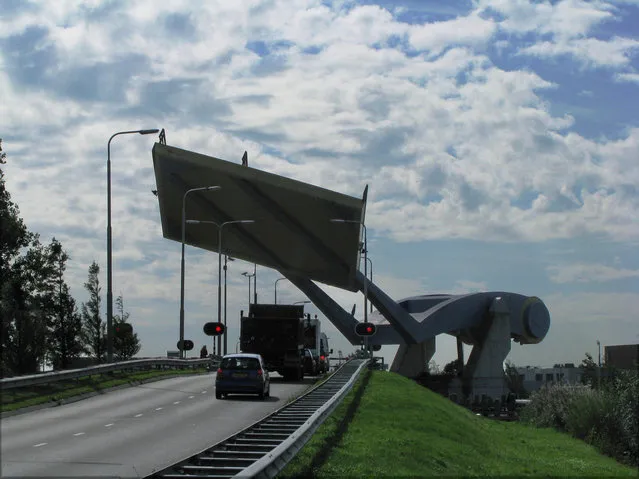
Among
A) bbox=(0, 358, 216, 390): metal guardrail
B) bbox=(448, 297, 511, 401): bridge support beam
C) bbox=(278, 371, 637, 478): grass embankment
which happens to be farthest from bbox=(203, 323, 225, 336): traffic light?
bbox=(448, 297, 511, 401): bridge support beam

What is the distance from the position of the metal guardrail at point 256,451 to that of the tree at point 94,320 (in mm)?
55536

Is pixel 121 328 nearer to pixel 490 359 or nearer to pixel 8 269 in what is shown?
pixel 8 269

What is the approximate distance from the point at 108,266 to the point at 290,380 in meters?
10.9

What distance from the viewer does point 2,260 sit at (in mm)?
59844

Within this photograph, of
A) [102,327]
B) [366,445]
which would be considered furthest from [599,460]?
[102,327]

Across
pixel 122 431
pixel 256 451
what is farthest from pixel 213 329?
pixel 256 451

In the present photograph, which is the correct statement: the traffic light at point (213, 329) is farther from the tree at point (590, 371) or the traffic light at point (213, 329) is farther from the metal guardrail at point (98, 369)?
the tree at point (590, 371)

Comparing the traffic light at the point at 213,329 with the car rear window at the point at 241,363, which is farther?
the traffic light at the point at 213,329

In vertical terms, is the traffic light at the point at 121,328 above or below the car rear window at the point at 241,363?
above

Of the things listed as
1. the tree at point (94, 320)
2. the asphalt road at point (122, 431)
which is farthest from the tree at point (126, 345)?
the asphalt road at point (122, 431)

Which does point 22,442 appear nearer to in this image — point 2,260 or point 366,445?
point 366,445

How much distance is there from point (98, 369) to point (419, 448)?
20.0 metres

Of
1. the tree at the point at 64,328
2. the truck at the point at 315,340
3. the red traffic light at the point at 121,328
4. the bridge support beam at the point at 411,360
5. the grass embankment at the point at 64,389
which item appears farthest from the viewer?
the bridge support beam at the point at 411,360

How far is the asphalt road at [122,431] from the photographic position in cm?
1483
